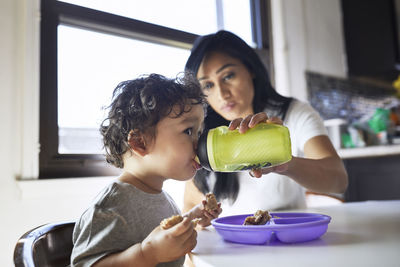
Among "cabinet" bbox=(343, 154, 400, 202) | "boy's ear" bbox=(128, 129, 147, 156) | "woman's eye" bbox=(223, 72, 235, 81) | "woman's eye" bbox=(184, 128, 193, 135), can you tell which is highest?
"woman's eye" bbox=(223, 72, 235, 81)

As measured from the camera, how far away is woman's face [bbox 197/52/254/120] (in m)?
1.30

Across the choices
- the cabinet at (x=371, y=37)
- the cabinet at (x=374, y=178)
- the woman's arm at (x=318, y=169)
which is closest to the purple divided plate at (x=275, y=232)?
the woman's arm at (x=318, y=169)

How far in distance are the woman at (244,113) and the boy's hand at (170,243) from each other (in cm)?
64

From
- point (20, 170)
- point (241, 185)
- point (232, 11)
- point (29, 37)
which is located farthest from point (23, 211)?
point (232, 11)

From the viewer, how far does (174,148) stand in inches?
30.6

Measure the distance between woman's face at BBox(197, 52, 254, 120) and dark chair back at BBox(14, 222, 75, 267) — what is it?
0.71 meters

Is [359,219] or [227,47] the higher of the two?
[227,47]

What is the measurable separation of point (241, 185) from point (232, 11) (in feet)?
Result: 5.66

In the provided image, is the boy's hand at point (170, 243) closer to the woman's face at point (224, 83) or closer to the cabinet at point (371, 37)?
the woman's face at point (224, 83)

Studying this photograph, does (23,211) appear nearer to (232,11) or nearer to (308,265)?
(308,265)

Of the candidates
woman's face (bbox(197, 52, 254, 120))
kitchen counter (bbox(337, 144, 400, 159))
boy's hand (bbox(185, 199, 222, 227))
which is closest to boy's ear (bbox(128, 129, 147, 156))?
boy's hand (bbox(185, 199, 222, 227))

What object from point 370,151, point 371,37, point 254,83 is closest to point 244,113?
point 254,83

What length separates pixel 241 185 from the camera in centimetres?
126

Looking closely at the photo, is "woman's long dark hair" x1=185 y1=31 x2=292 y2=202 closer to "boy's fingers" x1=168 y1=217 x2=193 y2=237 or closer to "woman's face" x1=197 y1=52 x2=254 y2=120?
"woman's face" x1=197 y1=52 x2=254 y2=120
